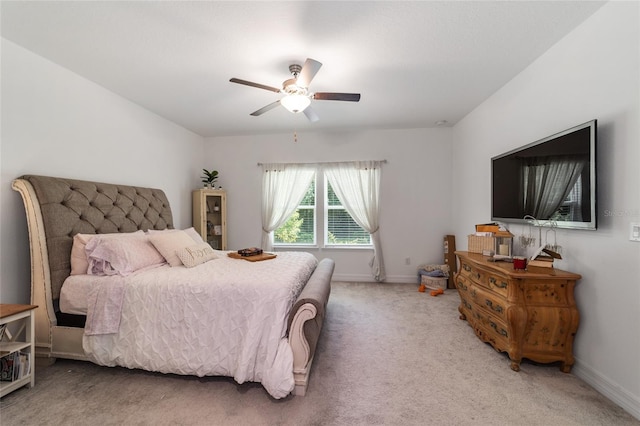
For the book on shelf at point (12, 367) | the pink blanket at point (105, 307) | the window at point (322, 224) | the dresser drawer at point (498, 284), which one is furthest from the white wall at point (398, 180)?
the book on shelf at point (12, 367)

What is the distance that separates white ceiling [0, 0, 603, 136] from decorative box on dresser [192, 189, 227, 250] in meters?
1.56

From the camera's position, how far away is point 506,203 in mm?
2734

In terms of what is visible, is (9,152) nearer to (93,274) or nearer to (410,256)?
(93,274)

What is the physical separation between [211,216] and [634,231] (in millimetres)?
4707

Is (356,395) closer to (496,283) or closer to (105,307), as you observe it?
(496,283)

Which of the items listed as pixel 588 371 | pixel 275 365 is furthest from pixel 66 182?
pixel 588 371

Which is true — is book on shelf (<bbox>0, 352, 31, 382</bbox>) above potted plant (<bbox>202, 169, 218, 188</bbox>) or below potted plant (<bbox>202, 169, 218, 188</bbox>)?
below

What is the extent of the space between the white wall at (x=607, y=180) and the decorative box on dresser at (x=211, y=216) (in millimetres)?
4175

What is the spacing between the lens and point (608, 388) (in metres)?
1.75

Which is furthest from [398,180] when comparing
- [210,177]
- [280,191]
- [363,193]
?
[210,177]

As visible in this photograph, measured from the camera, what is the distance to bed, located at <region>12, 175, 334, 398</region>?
5.86 feet

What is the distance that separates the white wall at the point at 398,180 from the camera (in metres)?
4.42

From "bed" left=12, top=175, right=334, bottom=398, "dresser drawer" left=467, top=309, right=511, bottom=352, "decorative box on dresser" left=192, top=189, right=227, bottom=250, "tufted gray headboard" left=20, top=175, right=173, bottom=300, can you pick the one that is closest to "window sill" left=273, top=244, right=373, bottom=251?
"decorative box on dresser" left=192, top=189, right=227, bottom=250

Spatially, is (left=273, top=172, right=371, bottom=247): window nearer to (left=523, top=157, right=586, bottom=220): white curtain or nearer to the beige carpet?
the beige carpet
